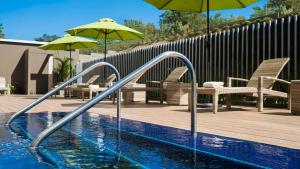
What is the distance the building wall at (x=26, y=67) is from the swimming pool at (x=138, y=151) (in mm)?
16904

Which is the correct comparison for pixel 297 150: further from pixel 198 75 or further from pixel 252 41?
pixel 198 75

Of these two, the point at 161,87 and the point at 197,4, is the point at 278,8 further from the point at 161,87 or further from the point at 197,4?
the point at 197,4

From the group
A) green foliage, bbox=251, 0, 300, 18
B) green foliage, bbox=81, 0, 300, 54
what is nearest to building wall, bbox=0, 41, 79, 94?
Result: green foliage, bbox=81, 0, 300, 54

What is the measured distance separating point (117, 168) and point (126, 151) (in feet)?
2.53

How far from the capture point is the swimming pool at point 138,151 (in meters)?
2.97

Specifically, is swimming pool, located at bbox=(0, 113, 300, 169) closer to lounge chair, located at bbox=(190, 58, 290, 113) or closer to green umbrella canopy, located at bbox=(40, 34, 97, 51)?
lounge chair, located at bbox=(190, 58, 290, 113)

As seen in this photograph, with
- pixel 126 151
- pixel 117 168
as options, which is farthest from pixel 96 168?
pixel 126 151

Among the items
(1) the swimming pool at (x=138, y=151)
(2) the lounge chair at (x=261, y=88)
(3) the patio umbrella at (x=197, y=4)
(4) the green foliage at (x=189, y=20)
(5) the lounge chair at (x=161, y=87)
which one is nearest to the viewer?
(1) the swimming pool at (x=138, y=151)

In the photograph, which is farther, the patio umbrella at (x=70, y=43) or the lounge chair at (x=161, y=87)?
the patio umbrella at (x=70, y=43)

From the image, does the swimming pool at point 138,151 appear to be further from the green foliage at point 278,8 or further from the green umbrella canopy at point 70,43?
the green foliage at point 278,8

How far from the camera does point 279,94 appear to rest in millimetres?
7898

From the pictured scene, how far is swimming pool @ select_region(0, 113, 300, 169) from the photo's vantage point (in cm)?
297

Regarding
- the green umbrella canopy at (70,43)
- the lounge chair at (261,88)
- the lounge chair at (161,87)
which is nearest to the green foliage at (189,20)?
the green umbrella canopy at (70,43)

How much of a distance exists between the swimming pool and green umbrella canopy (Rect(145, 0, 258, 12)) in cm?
494
